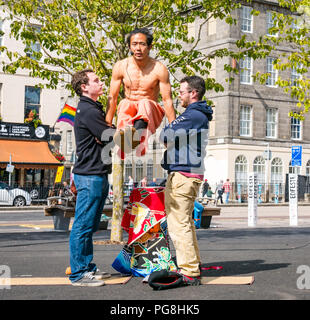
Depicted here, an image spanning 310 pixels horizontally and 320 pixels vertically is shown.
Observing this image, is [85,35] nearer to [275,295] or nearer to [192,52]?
[192,52]

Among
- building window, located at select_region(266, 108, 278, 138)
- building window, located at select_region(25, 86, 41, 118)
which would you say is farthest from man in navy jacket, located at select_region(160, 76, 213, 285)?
building window, located at select_region(266, 108, 278, 138)

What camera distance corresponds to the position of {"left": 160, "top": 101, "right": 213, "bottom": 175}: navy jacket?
17.9 ft

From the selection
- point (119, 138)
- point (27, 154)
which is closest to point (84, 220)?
point (119, 138)

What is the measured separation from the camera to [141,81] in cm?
597

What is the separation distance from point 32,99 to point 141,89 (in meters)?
33.3

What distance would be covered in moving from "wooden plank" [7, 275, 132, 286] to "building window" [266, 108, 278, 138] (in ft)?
A: 114

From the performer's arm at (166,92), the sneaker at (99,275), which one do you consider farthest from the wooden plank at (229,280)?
the performer's arm at (166,92)

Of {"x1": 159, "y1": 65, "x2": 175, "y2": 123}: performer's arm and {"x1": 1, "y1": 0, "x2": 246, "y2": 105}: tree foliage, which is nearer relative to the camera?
{"x1": 159, "y1": 65, "x2": 175, "y2": 123}: performer's arm

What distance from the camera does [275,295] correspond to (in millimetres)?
4758

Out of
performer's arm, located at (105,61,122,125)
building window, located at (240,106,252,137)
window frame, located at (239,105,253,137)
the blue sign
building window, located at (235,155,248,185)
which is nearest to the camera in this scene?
performer's arm, located at (105,61,122,125)

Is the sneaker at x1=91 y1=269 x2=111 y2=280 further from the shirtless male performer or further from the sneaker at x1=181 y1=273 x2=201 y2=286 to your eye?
the shirtless male performer

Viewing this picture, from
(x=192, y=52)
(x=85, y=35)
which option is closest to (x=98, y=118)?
(x=85, y=35)
